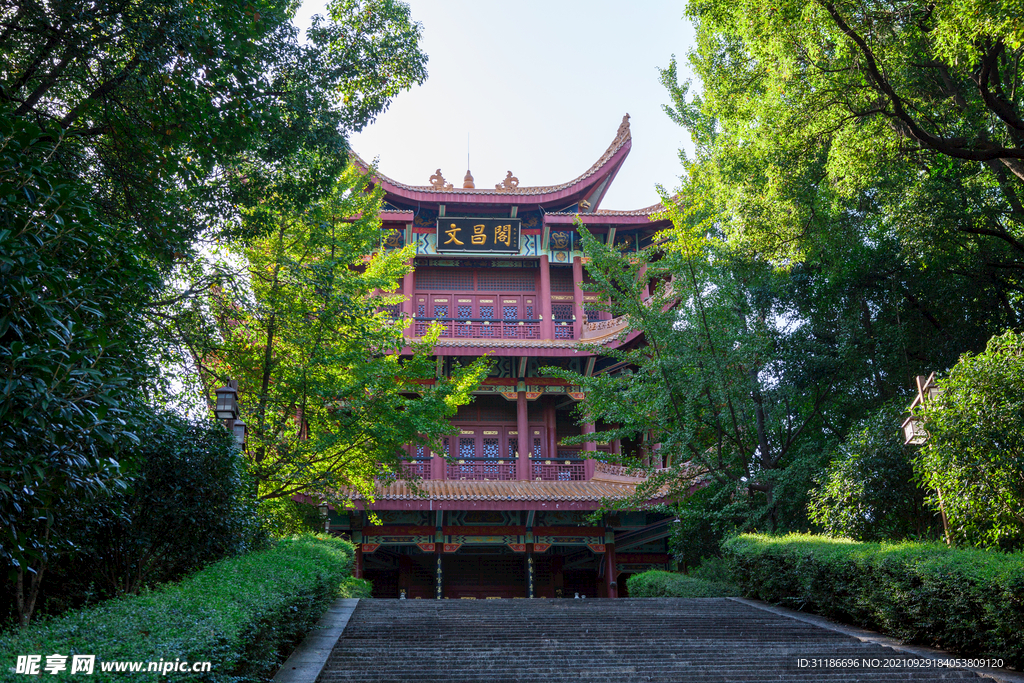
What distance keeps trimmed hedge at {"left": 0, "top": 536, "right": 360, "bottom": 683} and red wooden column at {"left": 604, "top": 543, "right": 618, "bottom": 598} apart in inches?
380

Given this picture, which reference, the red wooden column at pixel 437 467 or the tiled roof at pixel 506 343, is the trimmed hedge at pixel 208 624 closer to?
the red wooden column at pixel 437 467

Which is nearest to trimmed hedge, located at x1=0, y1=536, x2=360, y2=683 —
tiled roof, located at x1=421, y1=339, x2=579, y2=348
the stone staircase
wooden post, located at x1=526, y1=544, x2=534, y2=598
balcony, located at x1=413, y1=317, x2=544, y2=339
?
the stone staircase

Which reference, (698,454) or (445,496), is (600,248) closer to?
(698,454)

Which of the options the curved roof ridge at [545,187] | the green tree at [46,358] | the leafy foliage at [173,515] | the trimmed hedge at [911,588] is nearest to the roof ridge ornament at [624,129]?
the curved roof ridge at [545,187]

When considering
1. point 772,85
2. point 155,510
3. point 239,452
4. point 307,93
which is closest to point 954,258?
A: point 772,85

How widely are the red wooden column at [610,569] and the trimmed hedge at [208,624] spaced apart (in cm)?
965

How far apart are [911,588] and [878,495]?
83.6 inches

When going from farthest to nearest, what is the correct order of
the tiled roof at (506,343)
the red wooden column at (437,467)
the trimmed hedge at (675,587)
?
the tiled roof at (506,343) < the red wooden column at (437,467) < the trimmed hedge at (675,587)

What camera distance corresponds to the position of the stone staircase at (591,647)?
16.2 ft

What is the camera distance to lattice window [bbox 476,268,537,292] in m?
18.1

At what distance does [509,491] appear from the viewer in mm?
14359

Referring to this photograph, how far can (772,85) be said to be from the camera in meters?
8.36

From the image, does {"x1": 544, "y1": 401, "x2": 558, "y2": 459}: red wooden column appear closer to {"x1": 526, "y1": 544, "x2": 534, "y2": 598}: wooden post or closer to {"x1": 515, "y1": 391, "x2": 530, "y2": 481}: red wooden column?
{"x1": 515, "y1": 391, "x2": 530, "y2": 481}: red wooden column

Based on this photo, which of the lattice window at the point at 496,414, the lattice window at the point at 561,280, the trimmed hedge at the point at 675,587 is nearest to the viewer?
the trimmed hedge at the point at 675,587
